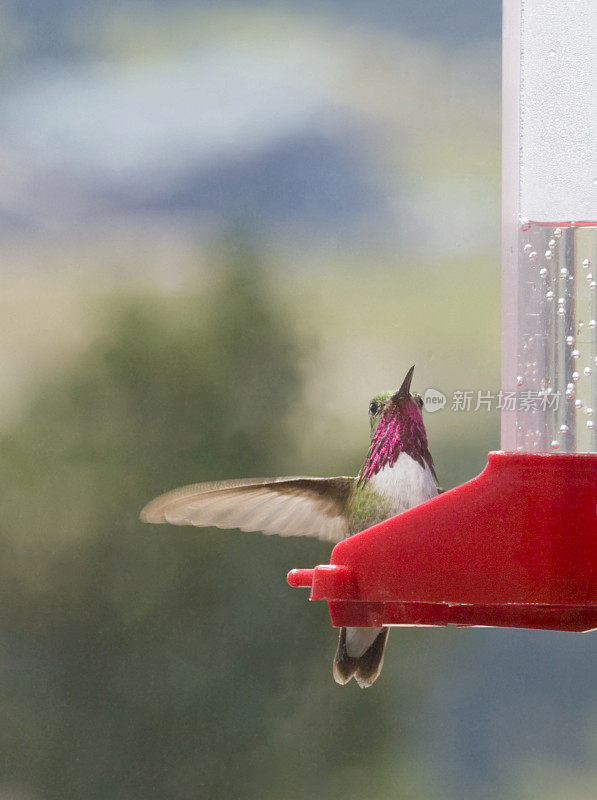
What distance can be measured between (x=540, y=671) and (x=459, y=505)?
4.91 m

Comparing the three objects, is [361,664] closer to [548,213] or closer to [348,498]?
[348,498]

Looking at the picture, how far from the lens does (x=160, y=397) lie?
4.91m

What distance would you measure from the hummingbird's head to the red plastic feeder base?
0.66m

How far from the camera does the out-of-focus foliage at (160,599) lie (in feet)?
15.5

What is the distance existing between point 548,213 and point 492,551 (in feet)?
Answer: 1.71

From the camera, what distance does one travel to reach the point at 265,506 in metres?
2.48

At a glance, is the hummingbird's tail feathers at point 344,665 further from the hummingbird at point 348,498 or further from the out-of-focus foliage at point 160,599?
the out-of-focus foliage at point 160,599

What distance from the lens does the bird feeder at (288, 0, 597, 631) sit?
158cm

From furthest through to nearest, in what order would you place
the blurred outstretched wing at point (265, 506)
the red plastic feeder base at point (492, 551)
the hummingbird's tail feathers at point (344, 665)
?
the hummingbird's tail feathers at point (344, 665)
the blurred outstretched wing at point (265, 506)
the red plastic feeder base at point (492, 551)

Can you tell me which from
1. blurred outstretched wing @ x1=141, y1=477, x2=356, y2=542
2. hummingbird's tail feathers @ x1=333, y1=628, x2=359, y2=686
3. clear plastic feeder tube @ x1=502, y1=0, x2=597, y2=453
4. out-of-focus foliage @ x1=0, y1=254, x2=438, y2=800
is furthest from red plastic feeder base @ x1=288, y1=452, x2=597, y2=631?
out-of-focus foliage @ x1=0, y1=254, x2=438, y2=800

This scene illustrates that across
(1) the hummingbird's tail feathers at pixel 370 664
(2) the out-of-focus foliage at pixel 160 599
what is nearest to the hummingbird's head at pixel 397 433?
(1) the hummingbird's tail feathers at pixel 370 664

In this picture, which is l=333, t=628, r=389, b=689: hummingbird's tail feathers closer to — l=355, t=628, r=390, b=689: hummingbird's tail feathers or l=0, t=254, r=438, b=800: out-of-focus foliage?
l=355, t=628, r=390, b=689: hummingbird's tail feathers

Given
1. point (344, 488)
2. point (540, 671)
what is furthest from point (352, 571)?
point (540, 671)

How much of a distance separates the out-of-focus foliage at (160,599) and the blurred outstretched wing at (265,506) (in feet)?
6.63
